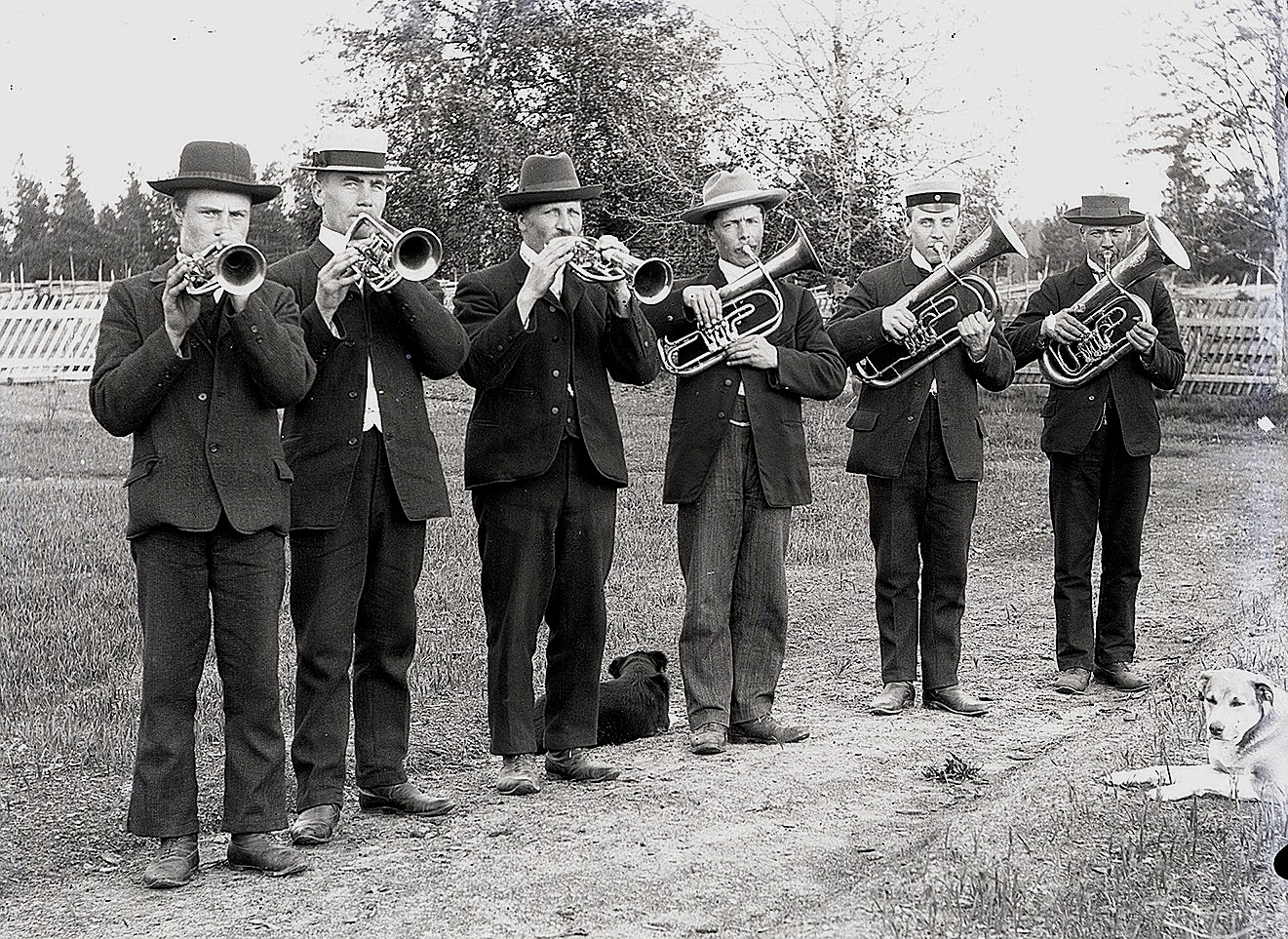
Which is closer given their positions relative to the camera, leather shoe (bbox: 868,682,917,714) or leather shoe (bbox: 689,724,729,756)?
leather shoe (bbox: 689,724,729,756)

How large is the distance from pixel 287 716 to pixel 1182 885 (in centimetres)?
440

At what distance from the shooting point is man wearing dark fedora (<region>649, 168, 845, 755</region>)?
683cm

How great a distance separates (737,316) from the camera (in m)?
6.85

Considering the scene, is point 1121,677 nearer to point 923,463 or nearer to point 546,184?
point 923,463

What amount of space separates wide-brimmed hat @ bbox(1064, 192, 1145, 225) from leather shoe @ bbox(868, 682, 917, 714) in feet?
8.40

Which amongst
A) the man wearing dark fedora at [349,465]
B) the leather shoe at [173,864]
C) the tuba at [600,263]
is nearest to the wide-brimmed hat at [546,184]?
the tuba at [600,263]

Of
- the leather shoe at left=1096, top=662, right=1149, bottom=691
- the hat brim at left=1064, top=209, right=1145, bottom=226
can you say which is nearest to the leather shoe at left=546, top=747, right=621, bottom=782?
the leather shoe at left=1096, top=662, right=1149, bottom=691

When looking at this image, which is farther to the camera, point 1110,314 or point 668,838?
point 1110,314

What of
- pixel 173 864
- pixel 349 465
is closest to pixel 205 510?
pixel 349 465

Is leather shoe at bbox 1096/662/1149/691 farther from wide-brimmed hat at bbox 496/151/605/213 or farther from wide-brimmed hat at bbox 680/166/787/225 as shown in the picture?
wide-brimmed hat at bbox 496/151/605/213

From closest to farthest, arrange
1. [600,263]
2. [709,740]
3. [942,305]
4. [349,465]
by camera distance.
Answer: [349,465] < [600,263] < [709,740] < [942,305]

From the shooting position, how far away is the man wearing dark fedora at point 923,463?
7.32 metres

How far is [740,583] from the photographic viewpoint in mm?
6980

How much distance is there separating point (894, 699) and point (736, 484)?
1.40m
